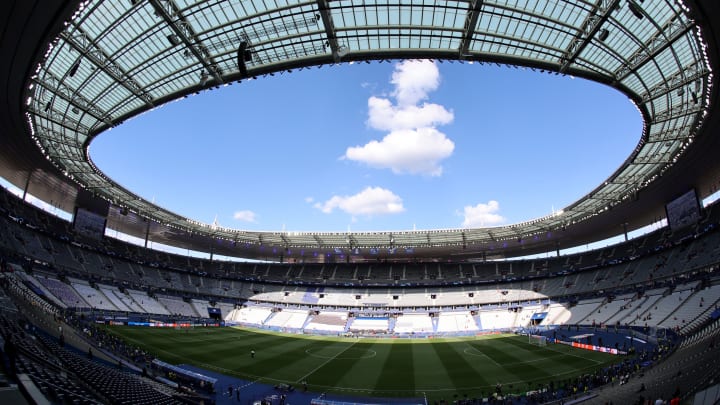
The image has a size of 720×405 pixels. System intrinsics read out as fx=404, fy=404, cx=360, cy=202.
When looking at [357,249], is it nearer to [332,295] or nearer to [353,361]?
[332,295]

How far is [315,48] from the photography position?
28.8 m

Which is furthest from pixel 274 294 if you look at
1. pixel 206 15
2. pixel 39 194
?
pixel 206 15

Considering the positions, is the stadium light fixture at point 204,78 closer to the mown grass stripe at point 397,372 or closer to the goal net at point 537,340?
the mown grass stripe at point 397,372

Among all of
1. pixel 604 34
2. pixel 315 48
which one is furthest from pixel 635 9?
pixel 315 48

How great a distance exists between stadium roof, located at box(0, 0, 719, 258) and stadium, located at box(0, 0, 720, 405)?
6.3 inches

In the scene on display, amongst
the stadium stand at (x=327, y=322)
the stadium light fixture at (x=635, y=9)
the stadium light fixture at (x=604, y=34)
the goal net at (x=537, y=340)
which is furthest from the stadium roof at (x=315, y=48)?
the stadium stand at (x=327, y=322)

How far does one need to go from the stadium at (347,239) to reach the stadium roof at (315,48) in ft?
0.53

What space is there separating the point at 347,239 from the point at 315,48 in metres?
51.8

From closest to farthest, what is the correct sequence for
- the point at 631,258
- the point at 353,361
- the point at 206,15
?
the point at 206,15
the point at 353,361
the point at 631,258

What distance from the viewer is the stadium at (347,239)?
2409 cm

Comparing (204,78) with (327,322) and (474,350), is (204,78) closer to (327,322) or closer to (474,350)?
(474,350)

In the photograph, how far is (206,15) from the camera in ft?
85.8

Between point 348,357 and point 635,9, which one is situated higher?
point 635,9

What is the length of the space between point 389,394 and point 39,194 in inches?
2261
